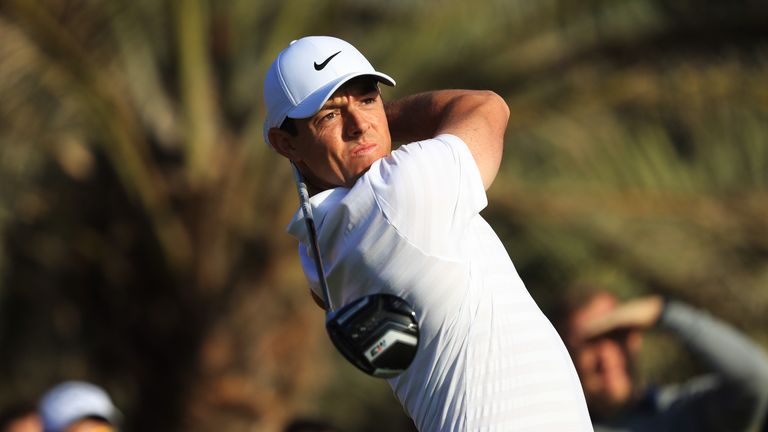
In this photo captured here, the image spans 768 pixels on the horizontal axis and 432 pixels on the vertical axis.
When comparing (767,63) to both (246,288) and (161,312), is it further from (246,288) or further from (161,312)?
(161,312)

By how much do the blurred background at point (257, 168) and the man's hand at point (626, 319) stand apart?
12.1 feet

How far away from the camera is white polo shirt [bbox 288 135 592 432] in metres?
3.49

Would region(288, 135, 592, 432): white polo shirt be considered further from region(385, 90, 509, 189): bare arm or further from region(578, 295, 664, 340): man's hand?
region(578, 295, 664, 340): man's hand

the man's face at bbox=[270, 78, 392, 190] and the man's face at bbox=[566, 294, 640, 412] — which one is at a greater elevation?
the man's face at bbox=[270, 78, 392, 190]

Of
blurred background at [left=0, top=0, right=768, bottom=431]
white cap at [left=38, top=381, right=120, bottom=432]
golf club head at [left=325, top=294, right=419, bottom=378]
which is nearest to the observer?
golf club head at [left=325, top=294, right=419, bottom=378]

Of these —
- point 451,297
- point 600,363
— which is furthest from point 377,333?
point 600,363

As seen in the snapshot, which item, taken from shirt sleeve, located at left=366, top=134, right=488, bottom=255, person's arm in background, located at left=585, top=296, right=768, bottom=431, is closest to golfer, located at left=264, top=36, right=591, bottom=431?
→ shirt sleeve, located at left=366, top=134, right=488, bottom=255

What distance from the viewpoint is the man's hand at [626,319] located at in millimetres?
5582

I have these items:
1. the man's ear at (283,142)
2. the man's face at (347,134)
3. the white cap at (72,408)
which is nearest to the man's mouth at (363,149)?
the man's face at (347,134)

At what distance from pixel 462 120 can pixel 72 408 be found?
3.00 metres

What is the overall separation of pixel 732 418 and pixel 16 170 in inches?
230

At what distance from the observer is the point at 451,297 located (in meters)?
3.52

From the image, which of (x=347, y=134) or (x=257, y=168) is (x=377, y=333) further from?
(x=257, y=168)

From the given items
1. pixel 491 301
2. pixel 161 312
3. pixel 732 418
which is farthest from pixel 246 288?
pixel 491 301
